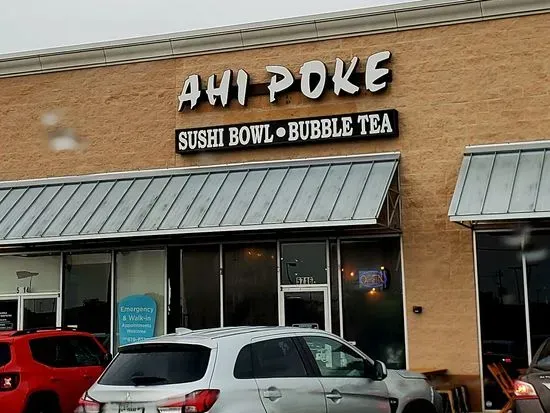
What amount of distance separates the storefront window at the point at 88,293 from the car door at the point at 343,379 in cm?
882

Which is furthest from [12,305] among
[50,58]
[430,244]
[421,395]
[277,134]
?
[421,395]

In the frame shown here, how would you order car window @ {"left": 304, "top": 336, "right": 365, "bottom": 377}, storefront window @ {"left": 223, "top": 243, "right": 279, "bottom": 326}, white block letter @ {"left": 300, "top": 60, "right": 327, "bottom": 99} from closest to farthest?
car window @ {"left": 304, "top": 336, "right": 365, "bottom": 377}, storefront window @ {"left": 223, "top": 243, "right": 279, "bottom": 326}, white block letter @ {"left": 300, "top": 60, "right": 327, "bottom": 99}

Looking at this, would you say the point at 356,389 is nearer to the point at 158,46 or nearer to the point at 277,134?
the point at 277,134

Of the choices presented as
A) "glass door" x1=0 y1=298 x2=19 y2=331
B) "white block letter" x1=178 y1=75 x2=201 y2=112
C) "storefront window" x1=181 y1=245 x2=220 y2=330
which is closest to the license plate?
"storefront window" x1=181 y1=245 x2=220 y2=330

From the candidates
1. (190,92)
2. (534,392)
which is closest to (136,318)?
(190,92)

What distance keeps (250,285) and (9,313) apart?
18.5ft

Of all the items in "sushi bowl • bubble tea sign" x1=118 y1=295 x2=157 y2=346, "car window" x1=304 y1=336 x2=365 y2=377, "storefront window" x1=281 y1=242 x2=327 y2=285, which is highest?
"storefront window" x1=281 y1=242 x2=327 y2=285

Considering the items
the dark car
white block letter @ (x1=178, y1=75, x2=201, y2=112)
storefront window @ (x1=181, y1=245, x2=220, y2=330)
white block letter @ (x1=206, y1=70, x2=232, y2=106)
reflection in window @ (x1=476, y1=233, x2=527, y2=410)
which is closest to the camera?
the dark car

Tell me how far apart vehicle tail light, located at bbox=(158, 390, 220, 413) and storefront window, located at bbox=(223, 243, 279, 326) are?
8.27m

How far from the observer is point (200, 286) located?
663 inches

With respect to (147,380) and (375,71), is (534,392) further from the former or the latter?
(375,71)

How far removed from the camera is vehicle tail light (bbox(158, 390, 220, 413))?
781cm

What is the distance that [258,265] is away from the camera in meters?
16.5

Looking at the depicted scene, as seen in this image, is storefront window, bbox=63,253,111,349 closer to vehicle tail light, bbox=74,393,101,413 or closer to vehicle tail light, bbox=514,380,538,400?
vehicle tail light, bbox=74,393,101,413
